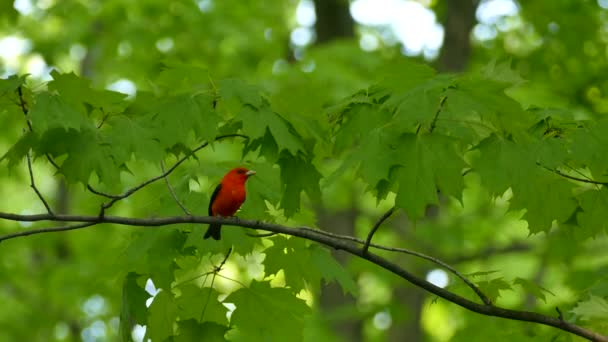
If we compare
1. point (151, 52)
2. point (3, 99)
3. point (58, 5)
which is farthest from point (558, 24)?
point (3, 99)

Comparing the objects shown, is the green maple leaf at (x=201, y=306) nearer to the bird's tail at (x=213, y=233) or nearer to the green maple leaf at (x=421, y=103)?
the bird's tail at (x=213, y=233)

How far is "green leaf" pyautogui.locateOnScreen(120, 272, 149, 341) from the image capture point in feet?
12.3

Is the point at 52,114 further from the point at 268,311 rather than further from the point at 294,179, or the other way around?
the point at 268,311

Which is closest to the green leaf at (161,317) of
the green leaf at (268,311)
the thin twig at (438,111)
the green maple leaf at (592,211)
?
the green leaf at (268,311)

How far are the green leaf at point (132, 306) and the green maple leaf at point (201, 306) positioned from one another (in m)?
0.16

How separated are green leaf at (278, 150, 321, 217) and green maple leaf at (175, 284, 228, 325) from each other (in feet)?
1.81

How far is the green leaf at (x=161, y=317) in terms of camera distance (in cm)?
381

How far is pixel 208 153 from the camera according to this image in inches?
468

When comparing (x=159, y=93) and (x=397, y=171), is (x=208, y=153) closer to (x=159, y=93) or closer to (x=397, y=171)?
(x=159, y=93)

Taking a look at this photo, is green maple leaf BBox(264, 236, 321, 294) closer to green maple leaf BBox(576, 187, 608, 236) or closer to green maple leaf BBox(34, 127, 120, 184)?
green maple leaf BBox(34, 127, 120, 184)

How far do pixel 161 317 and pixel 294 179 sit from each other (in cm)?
87

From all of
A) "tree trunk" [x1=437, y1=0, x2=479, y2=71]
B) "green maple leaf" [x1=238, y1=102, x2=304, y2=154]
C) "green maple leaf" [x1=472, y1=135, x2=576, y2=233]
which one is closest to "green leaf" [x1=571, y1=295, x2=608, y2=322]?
"green maple leaf" [x1=472, y1=135, x2=576, y2=233]

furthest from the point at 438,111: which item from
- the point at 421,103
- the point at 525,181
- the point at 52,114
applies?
the point at 52,114

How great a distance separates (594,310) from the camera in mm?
3578
